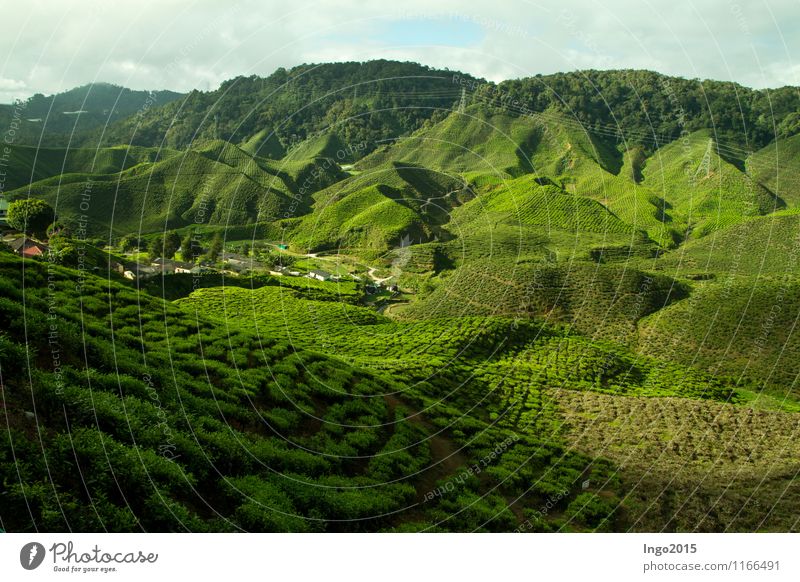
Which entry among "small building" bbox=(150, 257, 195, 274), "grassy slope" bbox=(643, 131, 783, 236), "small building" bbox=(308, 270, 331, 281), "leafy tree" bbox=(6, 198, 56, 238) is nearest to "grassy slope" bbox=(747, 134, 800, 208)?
"grassy slope" bbox=(643, 131, 783, 236)

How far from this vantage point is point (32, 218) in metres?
40.5

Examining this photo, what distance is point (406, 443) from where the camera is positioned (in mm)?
15250

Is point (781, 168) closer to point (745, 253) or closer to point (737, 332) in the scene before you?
point (745, 253)

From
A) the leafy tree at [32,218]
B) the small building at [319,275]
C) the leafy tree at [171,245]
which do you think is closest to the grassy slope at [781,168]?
the small building at [319,275]

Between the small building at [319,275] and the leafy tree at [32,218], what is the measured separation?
30037 millimetres

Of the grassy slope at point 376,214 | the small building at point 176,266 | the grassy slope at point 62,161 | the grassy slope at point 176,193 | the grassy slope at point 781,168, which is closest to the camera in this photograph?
the small building at point 176,266

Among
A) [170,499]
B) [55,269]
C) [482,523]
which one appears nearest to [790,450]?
[482,523]

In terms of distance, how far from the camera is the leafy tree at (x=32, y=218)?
132ft

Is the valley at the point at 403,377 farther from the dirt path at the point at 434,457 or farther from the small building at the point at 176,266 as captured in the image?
the small building at the point at 176,266

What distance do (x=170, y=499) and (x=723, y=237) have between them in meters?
94.2

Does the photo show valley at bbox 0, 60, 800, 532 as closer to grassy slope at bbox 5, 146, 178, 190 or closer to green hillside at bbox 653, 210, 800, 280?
green hillside at bbox 653, 210, 800, 280

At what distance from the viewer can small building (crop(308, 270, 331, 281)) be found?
2640 inches

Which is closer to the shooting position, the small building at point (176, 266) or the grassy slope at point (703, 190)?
the small building at point (176, 266)
